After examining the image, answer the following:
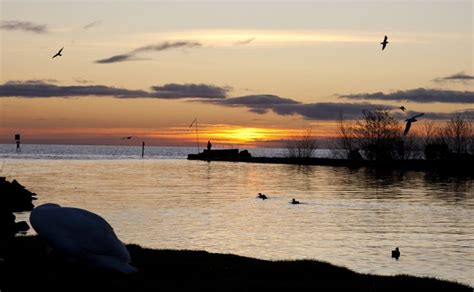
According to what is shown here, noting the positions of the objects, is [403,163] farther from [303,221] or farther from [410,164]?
[303,221]

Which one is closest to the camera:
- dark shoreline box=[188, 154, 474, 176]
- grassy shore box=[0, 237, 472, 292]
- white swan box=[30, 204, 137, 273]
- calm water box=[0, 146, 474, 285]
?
white swan box=[30, 204, 137, 273]

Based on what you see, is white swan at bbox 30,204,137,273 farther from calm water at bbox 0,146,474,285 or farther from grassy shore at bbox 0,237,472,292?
calm water at bbox 0,146,474,285

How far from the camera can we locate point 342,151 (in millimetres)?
138375

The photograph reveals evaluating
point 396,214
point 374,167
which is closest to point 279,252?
point 396,214

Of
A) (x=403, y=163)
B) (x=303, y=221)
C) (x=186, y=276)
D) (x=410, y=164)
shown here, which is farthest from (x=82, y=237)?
(x=403, y=163)

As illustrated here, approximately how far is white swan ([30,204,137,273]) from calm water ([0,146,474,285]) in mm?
12445

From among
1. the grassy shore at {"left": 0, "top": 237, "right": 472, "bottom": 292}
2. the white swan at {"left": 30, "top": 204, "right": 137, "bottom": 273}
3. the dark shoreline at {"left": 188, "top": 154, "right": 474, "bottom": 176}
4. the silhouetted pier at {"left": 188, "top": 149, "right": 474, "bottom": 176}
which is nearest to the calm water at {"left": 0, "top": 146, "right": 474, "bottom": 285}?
the grassy shore at {"left": 0, "top": 237, "right": 472, "bottom": 292}

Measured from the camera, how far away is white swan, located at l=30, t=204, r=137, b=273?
1270 cm

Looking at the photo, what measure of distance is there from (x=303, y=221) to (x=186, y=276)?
71.4 ft

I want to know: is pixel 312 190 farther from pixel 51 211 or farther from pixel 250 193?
pixel 51 211

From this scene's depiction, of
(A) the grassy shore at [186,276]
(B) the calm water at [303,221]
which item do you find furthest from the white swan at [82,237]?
(B) the calm water at [303,221]

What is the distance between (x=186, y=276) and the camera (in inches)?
658

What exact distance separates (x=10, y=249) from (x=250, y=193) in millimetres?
40346

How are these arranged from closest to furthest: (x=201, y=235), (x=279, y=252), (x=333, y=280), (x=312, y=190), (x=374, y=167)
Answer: (x=333, y=280), (x=279, y=252), (x=201, y=235), (x=312, y=190), (x=374, y=167)
